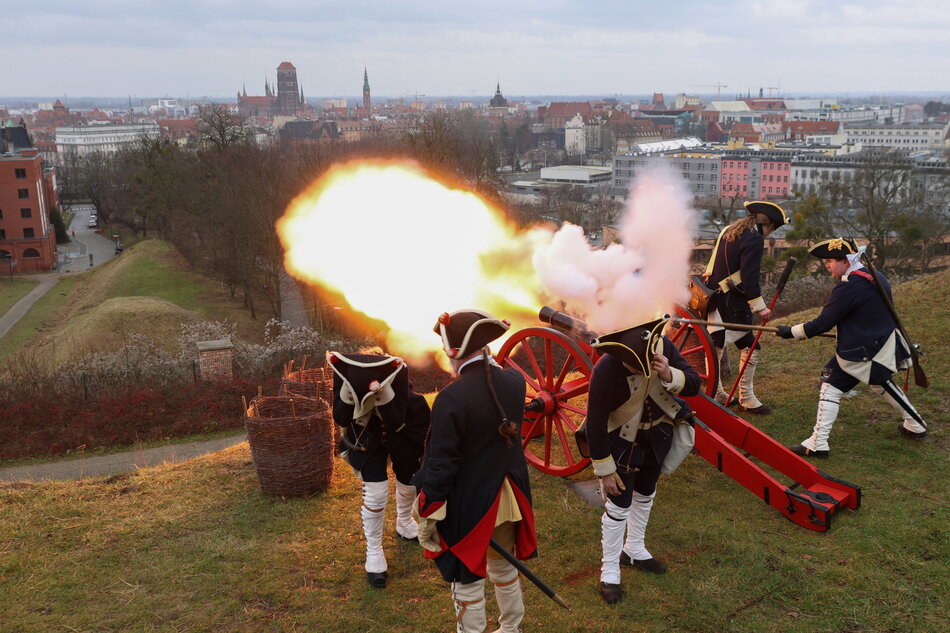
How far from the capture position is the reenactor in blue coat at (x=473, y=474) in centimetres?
395

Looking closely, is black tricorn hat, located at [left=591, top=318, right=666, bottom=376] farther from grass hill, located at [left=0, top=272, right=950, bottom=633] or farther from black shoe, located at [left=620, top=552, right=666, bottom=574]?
grass hill, located at [left=0, top=272, right=950, bottom=633]

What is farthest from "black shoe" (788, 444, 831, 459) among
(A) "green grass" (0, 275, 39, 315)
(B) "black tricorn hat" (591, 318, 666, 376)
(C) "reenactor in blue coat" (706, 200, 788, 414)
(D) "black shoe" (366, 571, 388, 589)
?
(A) "green grass" (0, 275, 39, 315)

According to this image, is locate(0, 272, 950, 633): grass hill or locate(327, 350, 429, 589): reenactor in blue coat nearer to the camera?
locate(0, 272, 950, 633): grass hill

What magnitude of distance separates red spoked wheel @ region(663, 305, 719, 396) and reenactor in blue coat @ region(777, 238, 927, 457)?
2.62 ft

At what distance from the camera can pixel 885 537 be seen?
525 cm

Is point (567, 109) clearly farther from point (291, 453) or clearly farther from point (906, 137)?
point (291, 453)

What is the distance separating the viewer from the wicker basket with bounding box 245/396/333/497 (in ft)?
20.9

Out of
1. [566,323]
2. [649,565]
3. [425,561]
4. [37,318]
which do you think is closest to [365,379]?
[425,561]

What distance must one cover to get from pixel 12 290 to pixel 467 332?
Result: 45185 mm

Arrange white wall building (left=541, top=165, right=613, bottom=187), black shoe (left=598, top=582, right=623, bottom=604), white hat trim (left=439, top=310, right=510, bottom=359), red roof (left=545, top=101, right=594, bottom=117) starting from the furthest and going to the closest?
red roof (left=545, top=101, right=594, bottom=117) < white wall building (left=541, top=165, right=613, bottom=187) < black shoe (left=598, top=582, right=623, bottom=604) < white hat trim (left=439, top=310, right=510, bottom=359)

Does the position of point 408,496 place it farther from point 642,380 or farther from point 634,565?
point 642,380

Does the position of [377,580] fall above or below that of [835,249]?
below

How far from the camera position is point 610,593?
477 cm

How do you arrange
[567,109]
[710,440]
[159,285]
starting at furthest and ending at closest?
[567,109], [159,285], [710,440]
